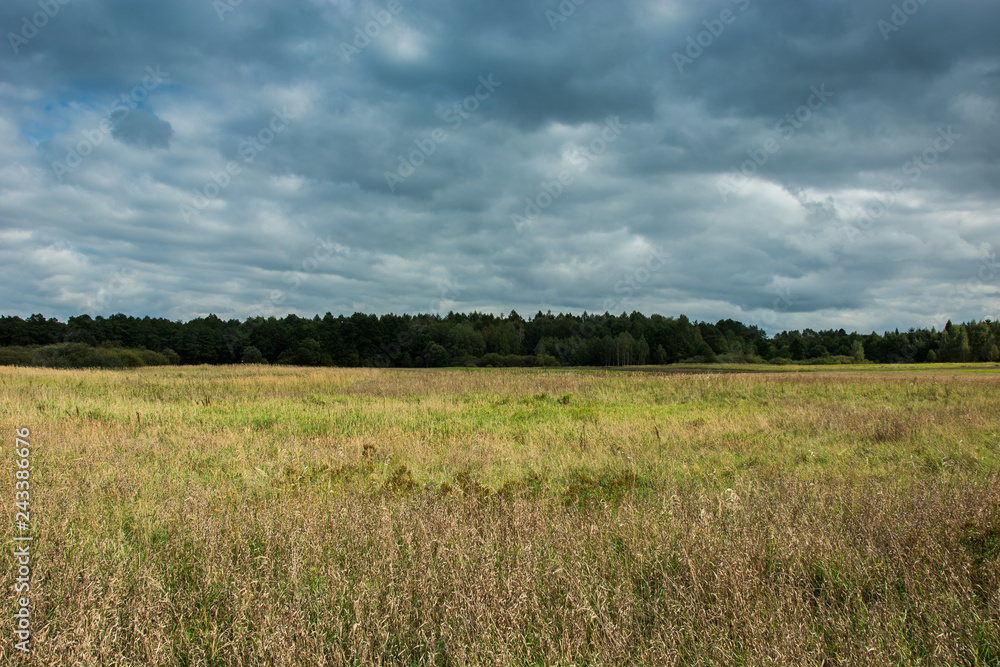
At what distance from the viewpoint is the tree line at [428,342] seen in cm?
9900

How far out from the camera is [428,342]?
357 feet

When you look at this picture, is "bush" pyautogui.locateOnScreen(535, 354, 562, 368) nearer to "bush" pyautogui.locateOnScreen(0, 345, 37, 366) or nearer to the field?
"bush" pyautogui.locateOnScreen(0, 345, 37, 366)

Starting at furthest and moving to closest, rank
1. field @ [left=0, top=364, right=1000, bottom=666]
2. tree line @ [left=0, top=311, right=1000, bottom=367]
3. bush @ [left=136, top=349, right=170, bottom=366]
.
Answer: tree line @ [left=0, top=311, right=1000, bottom=367]
bush @ [left=136, top=349, right=170, bottom=366]
field @ [left=0, top=364, right=1000, bottom=666]

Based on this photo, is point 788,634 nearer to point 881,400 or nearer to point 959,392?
point 881,400

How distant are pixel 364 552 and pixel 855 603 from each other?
13.4 ft

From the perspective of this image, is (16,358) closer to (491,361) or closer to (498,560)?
(491,361)

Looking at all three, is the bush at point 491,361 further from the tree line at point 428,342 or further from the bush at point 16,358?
the bush at point 16,358

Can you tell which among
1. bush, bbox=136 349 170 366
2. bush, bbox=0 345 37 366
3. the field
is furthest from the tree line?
the field

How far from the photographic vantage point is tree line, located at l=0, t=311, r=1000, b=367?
3898 inches

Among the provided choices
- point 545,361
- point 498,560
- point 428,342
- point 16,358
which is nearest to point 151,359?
point 16,358

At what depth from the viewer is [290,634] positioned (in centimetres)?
330

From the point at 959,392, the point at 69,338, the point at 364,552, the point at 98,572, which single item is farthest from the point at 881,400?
the point at 69,338

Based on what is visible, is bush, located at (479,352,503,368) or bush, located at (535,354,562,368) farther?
bush, located at (535,354,562,368)

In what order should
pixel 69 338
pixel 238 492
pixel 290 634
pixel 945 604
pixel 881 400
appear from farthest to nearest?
pixel 69 338 < pixel 881 400 < pixel 238 492 < pixel 945 604 < pixel 290 634
